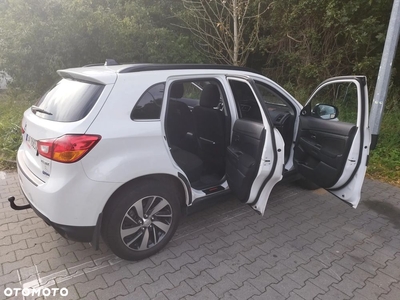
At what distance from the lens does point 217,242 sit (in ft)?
9.50

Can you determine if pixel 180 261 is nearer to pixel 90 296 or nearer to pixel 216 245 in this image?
pixel 216 245

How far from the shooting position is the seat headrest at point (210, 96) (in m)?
3.19

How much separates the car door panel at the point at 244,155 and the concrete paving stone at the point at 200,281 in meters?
0.77

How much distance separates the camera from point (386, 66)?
14.7ft

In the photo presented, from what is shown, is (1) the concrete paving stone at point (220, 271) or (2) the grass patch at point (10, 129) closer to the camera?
(1) the concrete paving stone at point (220, 271)

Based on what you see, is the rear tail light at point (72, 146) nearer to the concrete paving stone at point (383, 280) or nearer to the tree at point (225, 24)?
the concrete paving stone at point (383, 280)

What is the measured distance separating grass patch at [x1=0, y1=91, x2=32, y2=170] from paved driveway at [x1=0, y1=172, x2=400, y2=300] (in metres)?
1.50

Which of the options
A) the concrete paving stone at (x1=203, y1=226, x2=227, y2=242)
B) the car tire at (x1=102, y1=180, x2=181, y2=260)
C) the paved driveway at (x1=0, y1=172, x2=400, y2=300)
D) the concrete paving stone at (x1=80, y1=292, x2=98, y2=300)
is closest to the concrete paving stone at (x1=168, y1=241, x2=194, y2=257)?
the paved driveway at (x1=0, y1=172, x2=400, y2=300)

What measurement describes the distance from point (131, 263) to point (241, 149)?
1.46 meters

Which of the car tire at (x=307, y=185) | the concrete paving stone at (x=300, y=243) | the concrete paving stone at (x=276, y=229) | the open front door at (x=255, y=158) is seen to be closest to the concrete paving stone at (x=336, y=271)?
the concrete paving stone at (x=300, y=243)

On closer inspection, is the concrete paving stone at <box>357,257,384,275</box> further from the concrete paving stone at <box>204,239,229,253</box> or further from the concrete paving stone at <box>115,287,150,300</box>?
the concrete paving stone at <box>115,287,150,300</box>

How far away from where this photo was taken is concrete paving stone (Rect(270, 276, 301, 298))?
2296 mm

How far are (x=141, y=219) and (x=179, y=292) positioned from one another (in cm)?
66

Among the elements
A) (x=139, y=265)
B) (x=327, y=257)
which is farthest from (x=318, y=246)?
(x=139, y=265)
